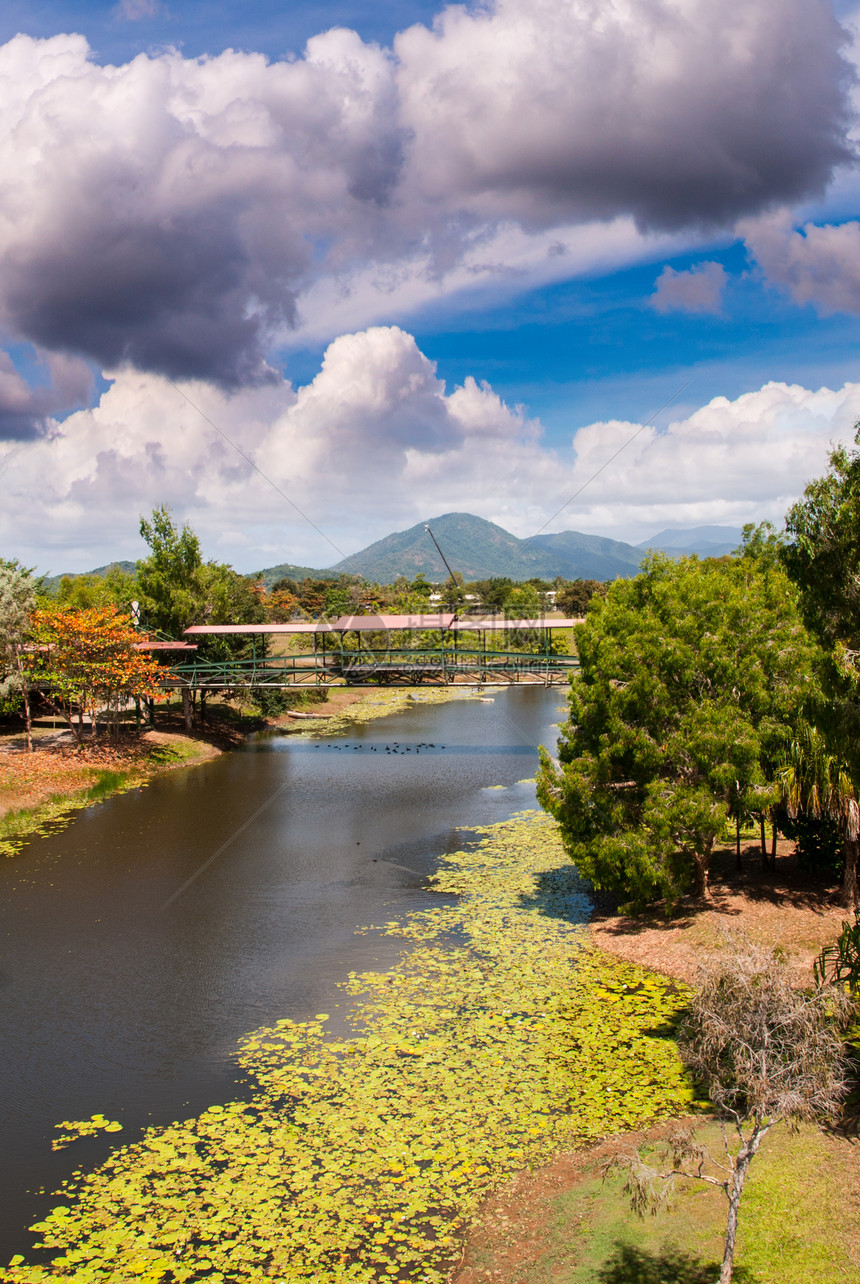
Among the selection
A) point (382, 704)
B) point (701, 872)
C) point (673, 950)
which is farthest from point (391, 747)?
point (673, 950)

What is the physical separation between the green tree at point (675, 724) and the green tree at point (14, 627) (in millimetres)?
37127

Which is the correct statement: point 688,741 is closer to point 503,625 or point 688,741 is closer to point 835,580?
point 835,580

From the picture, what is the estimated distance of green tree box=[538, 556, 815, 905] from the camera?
73.9ft

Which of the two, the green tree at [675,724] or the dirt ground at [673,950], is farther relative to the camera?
the green tree at [675,724]

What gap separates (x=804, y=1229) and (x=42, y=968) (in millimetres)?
20610

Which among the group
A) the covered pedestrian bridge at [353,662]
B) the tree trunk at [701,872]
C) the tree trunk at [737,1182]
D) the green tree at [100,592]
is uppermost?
the green tree at [100,592]

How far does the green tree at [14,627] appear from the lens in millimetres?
47875

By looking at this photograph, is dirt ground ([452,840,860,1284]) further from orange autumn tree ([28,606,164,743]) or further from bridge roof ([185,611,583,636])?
orange autumn tree ([28,606,164,743])

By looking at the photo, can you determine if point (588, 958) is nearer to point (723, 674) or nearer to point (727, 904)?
point (727, 904)

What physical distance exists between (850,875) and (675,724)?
20.5 feet

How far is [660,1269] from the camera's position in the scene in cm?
1099

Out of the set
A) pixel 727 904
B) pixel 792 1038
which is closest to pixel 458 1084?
pixel 792 1038

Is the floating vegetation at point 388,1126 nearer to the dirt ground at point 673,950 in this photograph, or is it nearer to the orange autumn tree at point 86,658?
the dirt ground at point 673,950

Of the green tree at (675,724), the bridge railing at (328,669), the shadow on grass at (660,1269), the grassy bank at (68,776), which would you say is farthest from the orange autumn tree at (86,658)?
the shadow on grass at (660,1269)
